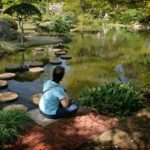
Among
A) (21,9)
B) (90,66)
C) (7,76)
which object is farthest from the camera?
(21,9)

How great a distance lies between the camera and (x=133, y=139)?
525cm

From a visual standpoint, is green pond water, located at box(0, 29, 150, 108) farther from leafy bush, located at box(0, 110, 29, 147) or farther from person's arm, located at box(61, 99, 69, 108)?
person's arm, located at box(61, 99, 69, 108)

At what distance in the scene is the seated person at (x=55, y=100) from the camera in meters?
6.57

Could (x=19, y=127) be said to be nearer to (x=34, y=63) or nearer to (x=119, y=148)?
(x=119, y=148)

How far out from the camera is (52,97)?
21.7ft

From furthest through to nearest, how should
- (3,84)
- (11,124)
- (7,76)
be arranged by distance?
(7,76)
(3,84)
(11,124)

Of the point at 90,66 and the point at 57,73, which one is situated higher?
the point at 57,73

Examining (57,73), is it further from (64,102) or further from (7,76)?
(7,76)

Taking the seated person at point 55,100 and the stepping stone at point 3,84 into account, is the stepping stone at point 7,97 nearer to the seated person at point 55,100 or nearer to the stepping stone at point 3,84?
the stepping stone at point 3,84

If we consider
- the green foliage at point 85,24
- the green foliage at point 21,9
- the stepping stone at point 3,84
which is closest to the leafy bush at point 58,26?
the green foliage at point 85,24

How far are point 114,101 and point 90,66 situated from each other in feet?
26.5

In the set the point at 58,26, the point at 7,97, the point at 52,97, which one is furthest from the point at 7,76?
the point at 58,26

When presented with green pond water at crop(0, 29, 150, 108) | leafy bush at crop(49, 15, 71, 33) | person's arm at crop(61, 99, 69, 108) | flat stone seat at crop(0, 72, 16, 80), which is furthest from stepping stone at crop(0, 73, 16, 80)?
leafy bush at crop(49, 15, 71, 33)

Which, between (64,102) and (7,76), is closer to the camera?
(64,102)
